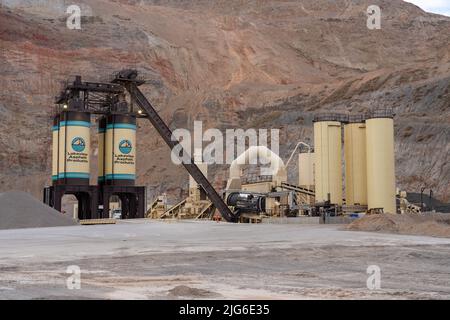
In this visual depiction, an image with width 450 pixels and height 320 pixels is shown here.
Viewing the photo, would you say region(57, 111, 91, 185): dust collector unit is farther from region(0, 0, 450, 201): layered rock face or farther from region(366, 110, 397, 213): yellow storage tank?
region(0, 0, 450, 201): layered rock face

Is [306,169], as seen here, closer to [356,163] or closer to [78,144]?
[356,163]

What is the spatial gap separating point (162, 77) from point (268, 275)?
11321cm

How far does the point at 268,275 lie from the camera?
43.4 ft

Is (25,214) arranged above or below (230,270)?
above

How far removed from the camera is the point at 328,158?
44812 mm

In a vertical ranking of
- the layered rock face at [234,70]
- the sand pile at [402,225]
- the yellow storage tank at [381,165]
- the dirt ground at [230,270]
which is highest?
the layered rock face at [234,70]

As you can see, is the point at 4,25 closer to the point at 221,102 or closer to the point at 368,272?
the point at 221,102

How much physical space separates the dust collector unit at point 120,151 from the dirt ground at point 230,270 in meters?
29.9

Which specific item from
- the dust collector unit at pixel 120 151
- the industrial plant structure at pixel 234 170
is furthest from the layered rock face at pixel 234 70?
the dust collector unit at pixel 120 151

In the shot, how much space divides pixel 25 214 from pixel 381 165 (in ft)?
80.0

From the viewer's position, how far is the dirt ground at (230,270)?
34.2 ft

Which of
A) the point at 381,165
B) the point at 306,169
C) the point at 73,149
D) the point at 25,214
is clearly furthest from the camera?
the point at 306,169

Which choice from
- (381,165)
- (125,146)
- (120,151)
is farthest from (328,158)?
(120,151)

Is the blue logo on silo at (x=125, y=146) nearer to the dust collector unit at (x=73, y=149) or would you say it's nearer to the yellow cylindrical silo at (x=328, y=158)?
the dust collector unit at (x=73, y=149)
